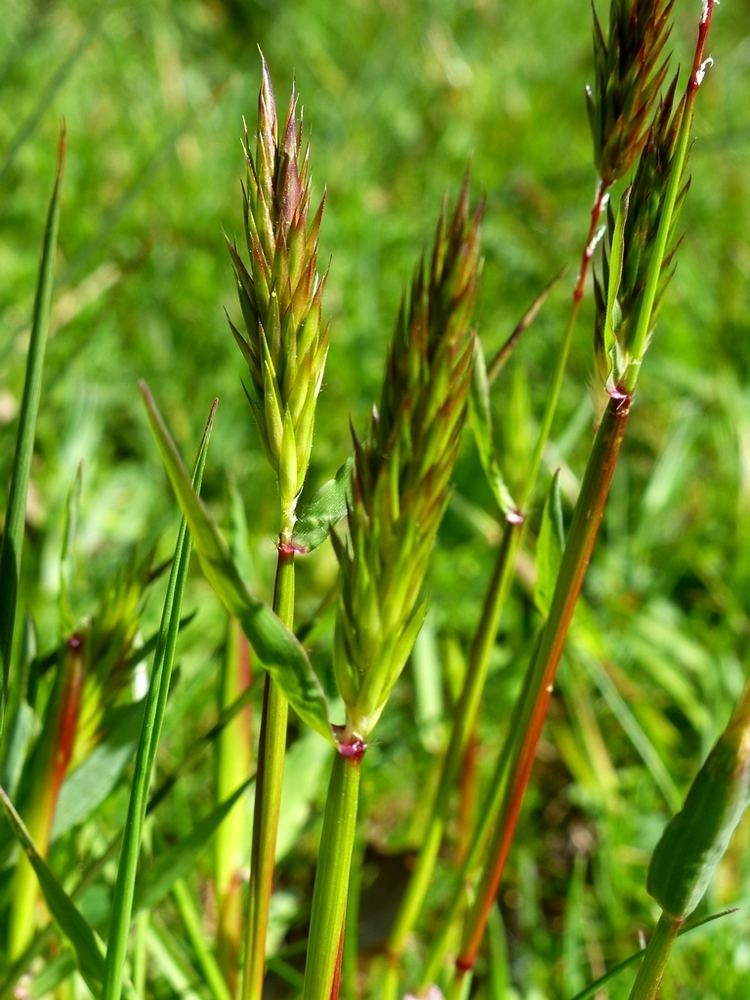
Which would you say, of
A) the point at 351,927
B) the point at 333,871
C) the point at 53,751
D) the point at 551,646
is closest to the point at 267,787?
the point at 333,871

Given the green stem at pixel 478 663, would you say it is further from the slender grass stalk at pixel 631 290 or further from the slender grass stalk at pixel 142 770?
the slender grass stalk at pixel 142 770

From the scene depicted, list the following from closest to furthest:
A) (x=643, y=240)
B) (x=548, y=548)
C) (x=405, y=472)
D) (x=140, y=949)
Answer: (x=405, y=472) < (x=643, y=240) < (x=548, y=548) < (x=140, y=949)

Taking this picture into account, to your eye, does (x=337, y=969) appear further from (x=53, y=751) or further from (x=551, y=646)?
(x=53, y=751)

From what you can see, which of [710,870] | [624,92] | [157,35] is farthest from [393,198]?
[710,870]

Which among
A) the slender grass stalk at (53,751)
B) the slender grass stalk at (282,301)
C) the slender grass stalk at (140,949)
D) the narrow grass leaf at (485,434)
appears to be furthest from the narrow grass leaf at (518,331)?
the slender grass stalk at (140,949)

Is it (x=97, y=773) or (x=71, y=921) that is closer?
(x=71, y=921)

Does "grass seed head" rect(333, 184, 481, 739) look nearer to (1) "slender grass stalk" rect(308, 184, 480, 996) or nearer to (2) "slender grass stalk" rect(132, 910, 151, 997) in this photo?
(1) "slender grass stalk" rect(308, 184, 480, 996)
